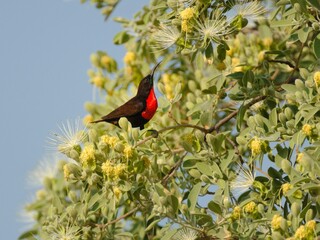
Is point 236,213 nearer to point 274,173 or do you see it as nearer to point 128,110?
point 274,173

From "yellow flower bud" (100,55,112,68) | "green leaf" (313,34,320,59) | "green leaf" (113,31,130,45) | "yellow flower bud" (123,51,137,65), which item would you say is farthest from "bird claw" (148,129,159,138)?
"yellow flower bud" (100,55,112,68)

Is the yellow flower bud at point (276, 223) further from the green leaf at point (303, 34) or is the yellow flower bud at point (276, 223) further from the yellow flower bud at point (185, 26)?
the yellow flower bud at point (185, 26)

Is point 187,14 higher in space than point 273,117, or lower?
higher

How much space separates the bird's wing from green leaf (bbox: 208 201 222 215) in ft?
3.27

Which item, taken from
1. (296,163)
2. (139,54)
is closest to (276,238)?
(296,163)

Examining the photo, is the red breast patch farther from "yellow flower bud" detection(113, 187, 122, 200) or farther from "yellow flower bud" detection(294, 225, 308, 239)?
"yellow flower bud" detection(294, 225, 308, 239)

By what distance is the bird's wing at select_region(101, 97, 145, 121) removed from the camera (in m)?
4.74

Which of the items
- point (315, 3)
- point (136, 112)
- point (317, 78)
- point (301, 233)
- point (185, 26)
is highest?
point (185, 26)

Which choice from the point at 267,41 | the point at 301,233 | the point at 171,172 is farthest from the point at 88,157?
the point at 267,41

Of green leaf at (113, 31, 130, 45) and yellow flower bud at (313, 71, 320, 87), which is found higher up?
green leaf at (113, 31, 130, 45)

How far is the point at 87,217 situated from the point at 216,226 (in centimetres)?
69

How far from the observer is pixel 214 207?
12.8ft

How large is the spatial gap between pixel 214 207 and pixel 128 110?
1060mm

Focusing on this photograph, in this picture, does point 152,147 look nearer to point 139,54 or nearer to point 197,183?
point 197,183
